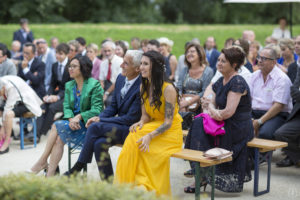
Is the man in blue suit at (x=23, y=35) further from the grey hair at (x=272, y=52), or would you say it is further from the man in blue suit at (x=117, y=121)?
the grey hair at (x=272, y=52)

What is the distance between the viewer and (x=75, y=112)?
254 inches

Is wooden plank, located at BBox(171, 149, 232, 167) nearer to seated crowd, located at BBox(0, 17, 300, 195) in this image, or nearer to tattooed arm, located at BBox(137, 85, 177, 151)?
seated crowd, located at BBox(0, 17, 300, 195)

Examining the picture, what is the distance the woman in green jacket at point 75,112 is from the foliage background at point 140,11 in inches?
1002

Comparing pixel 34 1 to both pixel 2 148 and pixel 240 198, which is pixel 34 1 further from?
pixel 240 198

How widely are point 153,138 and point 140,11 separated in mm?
34063

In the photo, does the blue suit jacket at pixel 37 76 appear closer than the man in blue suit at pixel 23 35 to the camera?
Yes

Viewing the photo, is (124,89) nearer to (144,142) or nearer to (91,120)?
(91,120)

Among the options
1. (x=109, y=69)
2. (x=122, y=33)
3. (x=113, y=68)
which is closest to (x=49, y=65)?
(x=109, y=69)

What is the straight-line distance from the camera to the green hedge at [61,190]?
118 inches

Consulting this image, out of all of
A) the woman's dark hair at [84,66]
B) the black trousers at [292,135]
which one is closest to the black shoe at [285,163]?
the black trousers at [292,135]

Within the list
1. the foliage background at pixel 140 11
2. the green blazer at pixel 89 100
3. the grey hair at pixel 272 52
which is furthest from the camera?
the foliage background at pixel 140 11

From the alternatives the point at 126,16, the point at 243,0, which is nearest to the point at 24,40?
the point at 243,0

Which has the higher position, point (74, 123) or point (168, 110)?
point (168, 110)

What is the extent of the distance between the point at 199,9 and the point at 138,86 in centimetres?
4085
